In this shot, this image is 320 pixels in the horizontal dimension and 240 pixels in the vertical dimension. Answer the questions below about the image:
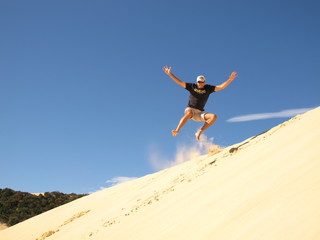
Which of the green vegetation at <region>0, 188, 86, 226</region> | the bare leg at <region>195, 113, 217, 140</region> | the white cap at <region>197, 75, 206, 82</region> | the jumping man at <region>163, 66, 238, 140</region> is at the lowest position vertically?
the bare leg at <region>195, 113, 217, 140</region>

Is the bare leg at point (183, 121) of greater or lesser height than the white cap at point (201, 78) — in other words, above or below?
below

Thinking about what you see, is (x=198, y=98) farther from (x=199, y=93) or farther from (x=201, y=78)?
(x=201, y=78)

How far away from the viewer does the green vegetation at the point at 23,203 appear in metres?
24.5

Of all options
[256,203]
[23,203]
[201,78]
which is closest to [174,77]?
[201,78]

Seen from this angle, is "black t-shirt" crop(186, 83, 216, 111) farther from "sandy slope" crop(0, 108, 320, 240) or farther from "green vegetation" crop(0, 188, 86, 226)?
"green vegetation" crop(0, 188, 86, 226)

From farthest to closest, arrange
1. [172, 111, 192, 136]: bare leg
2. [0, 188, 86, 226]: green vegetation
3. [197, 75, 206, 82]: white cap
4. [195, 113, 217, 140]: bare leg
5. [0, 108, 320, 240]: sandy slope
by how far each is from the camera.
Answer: [0, 188, 86, 226]: green vegetation
[172, 111, 192, 136]: bare leg
[197, 75, 206, 82]: white cap
[195, 113, 217, 140]: bare leg
[0, 108, 320, 240]: sandy slope

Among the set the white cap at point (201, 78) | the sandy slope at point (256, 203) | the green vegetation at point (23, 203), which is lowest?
the sandy slope at point (256, 203)

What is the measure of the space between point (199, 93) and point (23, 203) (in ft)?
78.3

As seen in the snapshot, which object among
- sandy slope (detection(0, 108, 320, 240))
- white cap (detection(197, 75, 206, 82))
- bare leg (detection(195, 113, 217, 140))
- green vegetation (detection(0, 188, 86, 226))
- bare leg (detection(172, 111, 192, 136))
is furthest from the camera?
green vegetation (detection(0, 188, 86, 226))

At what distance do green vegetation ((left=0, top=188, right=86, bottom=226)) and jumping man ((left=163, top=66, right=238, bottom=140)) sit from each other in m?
21.4

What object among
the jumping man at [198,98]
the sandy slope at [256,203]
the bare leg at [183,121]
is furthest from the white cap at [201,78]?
the sandy slope at [256,203]

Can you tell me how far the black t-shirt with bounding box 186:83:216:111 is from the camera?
23.5 feet

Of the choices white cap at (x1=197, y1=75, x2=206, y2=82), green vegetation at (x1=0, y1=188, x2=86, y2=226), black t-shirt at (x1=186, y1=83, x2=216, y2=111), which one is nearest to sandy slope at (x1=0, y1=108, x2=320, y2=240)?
black t-shirt at (x1=186, y1=83, x2=216, y2=111)

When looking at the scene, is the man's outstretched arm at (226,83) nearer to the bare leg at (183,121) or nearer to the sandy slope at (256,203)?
the bare leg at (183,121)
